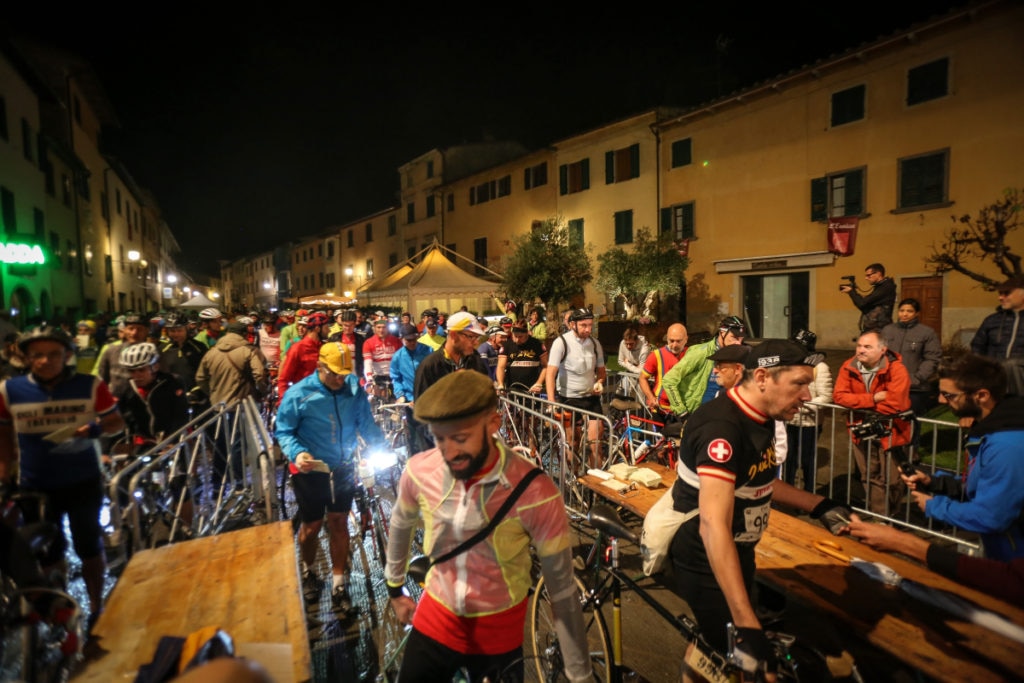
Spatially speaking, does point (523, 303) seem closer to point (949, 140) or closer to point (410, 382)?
point (949, 140)

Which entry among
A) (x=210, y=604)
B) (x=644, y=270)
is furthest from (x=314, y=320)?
(x=644, y=270)

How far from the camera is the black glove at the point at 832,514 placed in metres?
2.81

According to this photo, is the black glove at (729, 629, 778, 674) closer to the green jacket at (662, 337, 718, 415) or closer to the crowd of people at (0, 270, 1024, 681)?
the crowd of people at (0, 270, 1024, 681)

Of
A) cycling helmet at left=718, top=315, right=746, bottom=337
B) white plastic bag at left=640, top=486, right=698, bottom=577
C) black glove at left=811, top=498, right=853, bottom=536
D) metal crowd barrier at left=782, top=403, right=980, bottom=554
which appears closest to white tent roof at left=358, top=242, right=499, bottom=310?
cycling helmet at left=718, top=315, right=746, bottom=337

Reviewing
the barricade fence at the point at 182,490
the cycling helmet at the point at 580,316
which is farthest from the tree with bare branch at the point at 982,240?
the barricade fence at the point at 182,490

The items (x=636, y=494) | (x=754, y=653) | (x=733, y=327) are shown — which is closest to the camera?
(x=754, y=653)

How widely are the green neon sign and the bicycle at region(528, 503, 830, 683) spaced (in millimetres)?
17388

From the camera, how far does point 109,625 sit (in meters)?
2.35

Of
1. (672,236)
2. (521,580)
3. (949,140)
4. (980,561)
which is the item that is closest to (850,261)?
(949,140)

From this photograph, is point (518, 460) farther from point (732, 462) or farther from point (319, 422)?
point (319, 422)

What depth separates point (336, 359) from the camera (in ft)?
13.9

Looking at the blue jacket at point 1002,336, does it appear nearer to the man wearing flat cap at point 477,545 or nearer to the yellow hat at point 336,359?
the man wearing flat cap at point 477,545

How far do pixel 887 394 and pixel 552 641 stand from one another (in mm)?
4513

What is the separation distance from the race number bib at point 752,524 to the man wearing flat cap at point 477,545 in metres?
0.92
